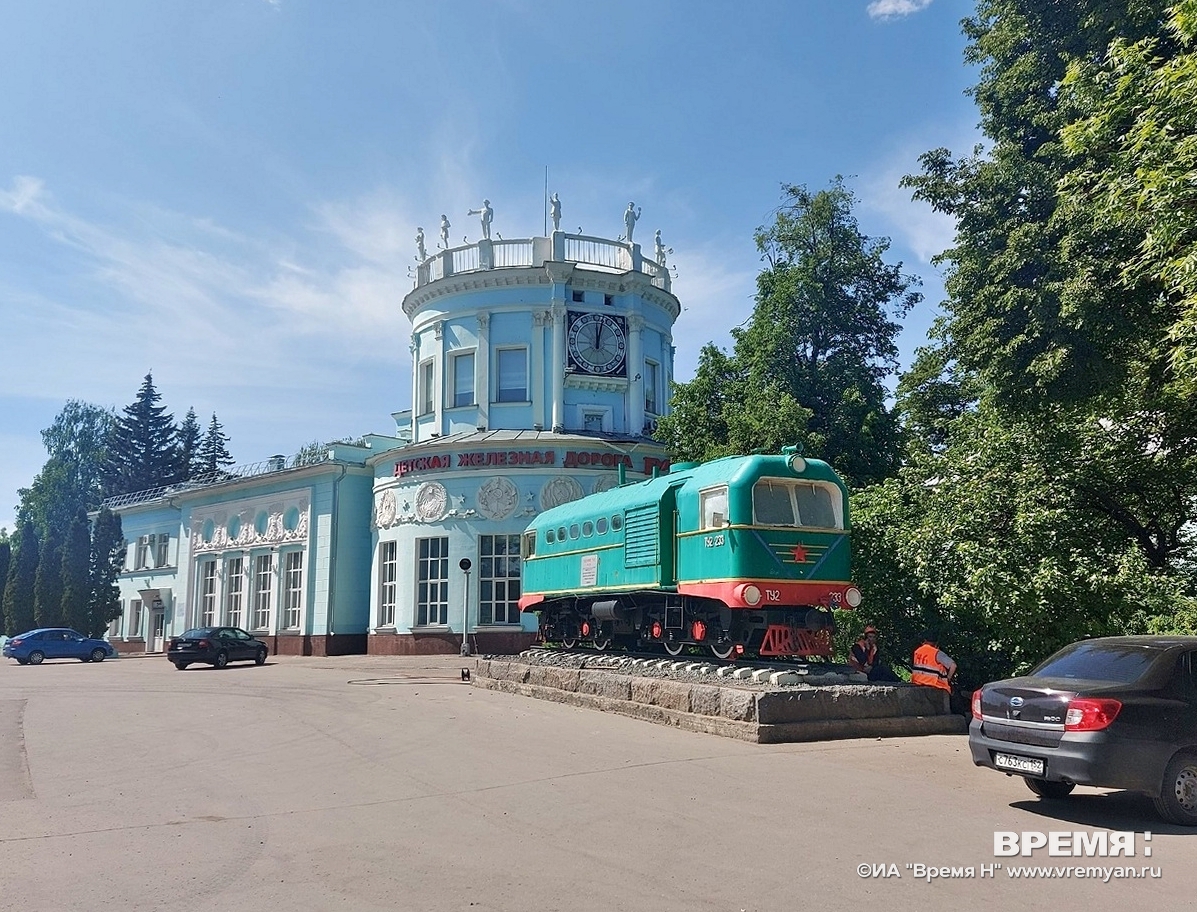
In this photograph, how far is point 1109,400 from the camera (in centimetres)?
1427

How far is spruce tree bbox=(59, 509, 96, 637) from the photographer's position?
46219 millimetres

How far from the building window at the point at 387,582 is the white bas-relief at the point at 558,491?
5.74 meters

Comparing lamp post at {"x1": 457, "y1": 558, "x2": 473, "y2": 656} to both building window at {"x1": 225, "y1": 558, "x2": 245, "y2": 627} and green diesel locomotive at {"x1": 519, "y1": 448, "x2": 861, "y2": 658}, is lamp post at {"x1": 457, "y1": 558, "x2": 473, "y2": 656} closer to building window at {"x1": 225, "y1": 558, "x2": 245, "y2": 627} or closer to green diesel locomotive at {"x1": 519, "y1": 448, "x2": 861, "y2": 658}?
green diesel locomotive at {"x1": 519, "y1": 448, "x2": 861, "y2": 658}

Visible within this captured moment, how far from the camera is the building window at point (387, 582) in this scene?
3250cm

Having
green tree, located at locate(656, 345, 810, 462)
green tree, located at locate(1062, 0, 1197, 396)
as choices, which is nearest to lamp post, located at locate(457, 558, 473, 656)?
green tree, located at locate(656, 345, 810, 462)

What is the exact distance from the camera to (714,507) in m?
14.8

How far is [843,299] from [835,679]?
48.1 feet

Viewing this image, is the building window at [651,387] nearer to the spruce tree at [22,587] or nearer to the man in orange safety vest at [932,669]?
the man in orange safety vest at [932,669]

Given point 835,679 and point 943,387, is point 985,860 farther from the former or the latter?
point 943,387

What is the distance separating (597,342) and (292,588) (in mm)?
14946

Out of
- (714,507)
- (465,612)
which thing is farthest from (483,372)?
(714,507)

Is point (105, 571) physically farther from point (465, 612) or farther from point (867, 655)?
point (867, 655)

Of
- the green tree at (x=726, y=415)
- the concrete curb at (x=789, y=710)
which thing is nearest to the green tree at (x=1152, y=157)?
the concrete curb at (x=789, y=710)

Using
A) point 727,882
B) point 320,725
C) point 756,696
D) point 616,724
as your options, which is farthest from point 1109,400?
point 320,725
